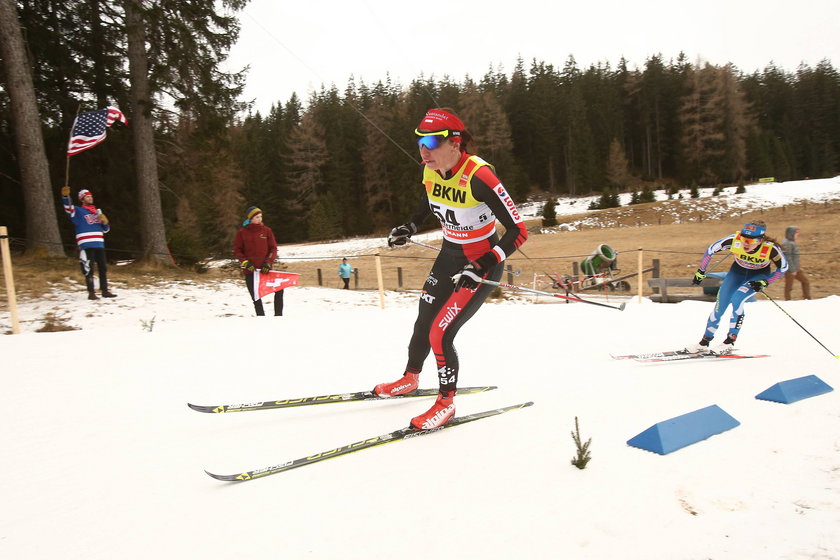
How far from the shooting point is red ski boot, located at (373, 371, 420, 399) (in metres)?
4.30

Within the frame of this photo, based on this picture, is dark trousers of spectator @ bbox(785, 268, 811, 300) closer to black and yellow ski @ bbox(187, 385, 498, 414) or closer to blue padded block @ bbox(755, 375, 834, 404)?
blue padded block @ bbox(755, 375, 834, 404)

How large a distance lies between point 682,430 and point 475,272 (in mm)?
1722

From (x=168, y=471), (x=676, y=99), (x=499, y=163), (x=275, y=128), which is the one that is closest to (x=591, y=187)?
(x=499, y=163)

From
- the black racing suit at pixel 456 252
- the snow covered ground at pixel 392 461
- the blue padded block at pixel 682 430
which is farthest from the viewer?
the black racing suit at pixel 456 252

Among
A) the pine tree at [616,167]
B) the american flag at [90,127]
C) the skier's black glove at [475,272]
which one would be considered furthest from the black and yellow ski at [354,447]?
the pine tree at [616,167]

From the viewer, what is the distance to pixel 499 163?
58.0 meters

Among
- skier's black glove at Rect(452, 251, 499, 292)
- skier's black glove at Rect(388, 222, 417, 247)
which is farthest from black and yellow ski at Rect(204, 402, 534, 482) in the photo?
skier's black glove at Rect(388, 222, 417, 247)

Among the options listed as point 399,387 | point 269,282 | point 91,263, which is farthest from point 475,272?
point 91,263

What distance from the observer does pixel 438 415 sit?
3.62 meters

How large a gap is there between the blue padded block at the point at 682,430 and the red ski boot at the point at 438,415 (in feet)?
4.17

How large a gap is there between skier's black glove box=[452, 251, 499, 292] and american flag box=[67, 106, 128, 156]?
381 inches

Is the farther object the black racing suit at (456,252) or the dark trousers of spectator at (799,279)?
the dark trousers of spectator at (799,279)

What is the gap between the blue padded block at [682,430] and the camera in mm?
3031

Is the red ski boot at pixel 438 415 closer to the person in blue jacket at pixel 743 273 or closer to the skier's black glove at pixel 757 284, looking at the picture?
the person in blue jacket at pixel 743 273
